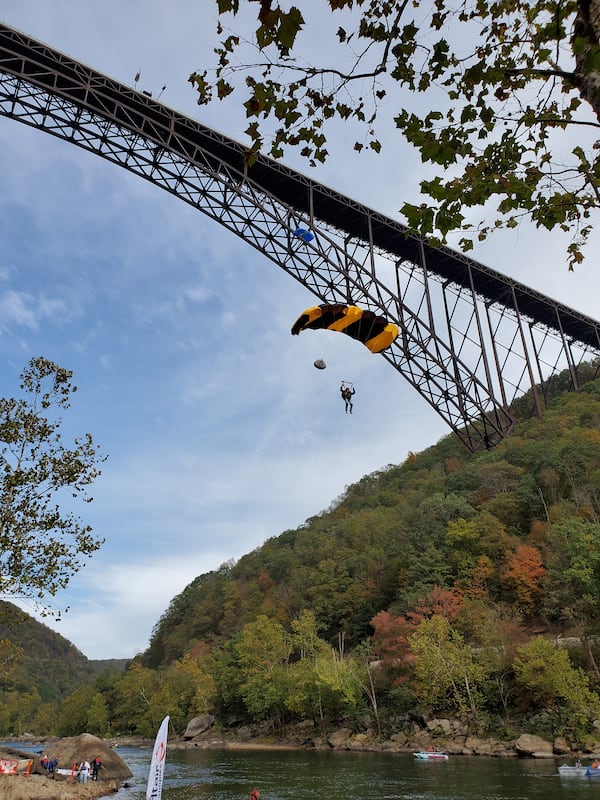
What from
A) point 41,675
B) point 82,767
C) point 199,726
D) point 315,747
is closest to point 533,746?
point 315,747

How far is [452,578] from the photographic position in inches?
1494

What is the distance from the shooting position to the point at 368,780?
19.5 meters

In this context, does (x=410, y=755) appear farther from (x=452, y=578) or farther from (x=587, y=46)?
(x=587, y=46)

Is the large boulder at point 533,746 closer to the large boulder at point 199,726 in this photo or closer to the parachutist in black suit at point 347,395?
the parachutist in black suit at point 347,395

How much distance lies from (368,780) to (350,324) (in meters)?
15.9

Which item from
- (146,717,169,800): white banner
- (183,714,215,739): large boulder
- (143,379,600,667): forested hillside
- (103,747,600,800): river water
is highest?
(143,379,600,667): forested hillside

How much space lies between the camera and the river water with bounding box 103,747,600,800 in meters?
16.0

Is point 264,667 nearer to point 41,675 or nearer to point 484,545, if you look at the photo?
point 484,545

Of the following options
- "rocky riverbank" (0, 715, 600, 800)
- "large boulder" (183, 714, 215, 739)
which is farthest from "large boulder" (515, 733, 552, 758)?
"large boulder" (183, 714, 215, 739)

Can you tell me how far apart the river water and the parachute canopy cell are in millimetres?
13904

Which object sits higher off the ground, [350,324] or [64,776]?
[350,324]

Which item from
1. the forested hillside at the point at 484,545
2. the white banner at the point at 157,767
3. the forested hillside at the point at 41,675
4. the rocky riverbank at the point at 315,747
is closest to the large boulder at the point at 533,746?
the rocky riverbank at the point at 315,747

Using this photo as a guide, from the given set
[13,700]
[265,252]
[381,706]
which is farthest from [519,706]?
[13,700]

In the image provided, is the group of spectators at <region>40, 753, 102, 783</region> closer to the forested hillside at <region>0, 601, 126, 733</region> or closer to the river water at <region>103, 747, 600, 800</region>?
the river water at <region>103, 747, 600, 800</region>
